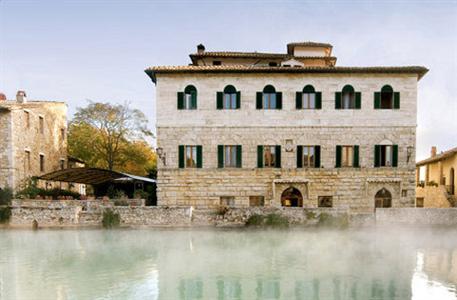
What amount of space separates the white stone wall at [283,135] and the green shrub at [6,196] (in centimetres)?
788

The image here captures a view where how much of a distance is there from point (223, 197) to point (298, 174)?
→ 13.3 ft

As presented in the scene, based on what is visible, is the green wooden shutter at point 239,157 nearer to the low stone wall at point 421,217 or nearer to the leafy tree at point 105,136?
the low stone wall at point 421,217

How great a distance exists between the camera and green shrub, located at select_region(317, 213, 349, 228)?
53.5 feet

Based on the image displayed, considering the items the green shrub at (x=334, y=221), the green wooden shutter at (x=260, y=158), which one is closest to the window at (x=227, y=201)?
the green wooden shutter at (x=260, y=158)

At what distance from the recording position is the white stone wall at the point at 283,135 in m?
18.8

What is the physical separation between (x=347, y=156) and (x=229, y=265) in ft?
35.7

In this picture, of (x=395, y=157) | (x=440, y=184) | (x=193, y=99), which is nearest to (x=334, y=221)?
(x=395, y=157)

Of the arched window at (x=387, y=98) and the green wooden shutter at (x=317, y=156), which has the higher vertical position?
the arched window at (x=387, y=98)

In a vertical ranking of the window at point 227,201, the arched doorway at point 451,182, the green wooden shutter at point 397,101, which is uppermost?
the green wooden shutter at point 397,101

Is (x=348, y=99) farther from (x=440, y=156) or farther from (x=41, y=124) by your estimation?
(x=41, y=124)

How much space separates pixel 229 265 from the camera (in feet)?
34.2

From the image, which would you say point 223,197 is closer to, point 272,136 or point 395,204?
point 272,136

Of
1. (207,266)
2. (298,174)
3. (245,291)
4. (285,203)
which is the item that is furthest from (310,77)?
(245,291)

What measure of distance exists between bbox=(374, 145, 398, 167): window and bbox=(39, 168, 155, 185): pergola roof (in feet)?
40.9
